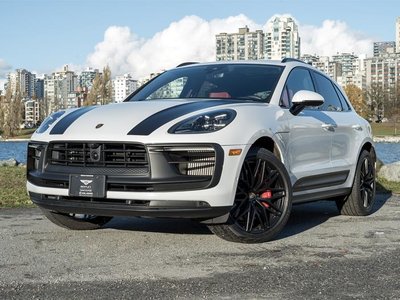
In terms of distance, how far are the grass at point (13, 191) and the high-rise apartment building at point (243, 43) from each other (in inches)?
3785

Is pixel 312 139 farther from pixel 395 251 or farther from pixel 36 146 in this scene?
pixel 36 146

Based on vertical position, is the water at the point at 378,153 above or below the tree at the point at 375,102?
above

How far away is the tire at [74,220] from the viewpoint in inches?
229

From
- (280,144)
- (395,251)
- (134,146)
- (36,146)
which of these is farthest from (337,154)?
(36,146)

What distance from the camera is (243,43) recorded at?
363ft

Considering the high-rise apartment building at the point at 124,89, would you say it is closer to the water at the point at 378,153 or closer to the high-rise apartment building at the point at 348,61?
the water at the point at 378,153

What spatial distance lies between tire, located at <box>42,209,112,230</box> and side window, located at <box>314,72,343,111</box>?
269 centimetres

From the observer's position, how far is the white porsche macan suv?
479 cm

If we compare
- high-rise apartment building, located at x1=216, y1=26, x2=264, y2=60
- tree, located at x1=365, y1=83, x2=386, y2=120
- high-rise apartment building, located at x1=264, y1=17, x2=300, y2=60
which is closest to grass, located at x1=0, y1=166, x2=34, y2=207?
high-rise apartment building, located at x1=264, y1=17, x2=300, y2=60

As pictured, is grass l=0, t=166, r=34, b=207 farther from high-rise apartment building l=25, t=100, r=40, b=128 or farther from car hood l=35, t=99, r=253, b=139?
high-rise apartment building l=25, t=100, r=40, b=128

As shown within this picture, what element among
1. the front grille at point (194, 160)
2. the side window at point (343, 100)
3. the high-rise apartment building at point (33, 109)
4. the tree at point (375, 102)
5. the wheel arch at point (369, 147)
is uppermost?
the side window at point (343, 100)

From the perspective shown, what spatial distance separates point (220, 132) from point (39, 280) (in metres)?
1.76

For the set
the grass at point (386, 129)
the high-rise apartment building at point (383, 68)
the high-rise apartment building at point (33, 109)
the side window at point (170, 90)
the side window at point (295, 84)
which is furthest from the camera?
the high-rise apartment building at point (383, 68)

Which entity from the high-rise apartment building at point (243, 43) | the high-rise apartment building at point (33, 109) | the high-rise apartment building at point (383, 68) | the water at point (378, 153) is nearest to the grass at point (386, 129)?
the high-rise apartment building at point (243, 43)
